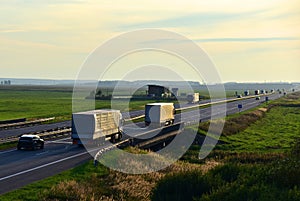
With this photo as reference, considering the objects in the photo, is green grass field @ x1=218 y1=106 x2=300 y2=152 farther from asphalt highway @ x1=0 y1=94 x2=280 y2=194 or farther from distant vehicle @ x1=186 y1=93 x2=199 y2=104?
distant vehicle @ x1=186 y1=93 x2=199 y2=104

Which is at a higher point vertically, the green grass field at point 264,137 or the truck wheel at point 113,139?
the truck wheel at point 113,139

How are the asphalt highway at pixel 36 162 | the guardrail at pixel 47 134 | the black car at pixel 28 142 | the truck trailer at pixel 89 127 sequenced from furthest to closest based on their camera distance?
the guardrail at pixel 47 134 < the truck trailer at pixel 89 127 < the black car at pixel 28 142 < the asphalt highway at pixel 36 162

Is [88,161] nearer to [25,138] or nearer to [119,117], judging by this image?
[25,138]

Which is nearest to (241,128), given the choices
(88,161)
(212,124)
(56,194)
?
(212,124)

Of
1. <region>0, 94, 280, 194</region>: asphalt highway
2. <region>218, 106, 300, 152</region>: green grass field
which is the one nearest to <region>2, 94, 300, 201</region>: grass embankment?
<region>0, 94, 280, 194</region>: asphalt highway

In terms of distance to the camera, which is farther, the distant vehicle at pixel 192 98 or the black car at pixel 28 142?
the distant vehicle at pixel 192 98

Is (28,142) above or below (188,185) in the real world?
above

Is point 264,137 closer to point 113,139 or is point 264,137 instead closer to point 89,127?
point 113,139

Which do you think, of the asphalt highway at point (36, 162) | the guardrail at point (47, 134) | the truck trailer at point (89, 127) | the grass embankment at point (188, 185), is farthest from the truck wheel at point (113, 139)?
the grass embankment at point (188, 185)

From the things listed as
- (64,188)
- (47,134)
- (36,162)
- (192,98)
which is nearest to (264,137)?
(47,134)

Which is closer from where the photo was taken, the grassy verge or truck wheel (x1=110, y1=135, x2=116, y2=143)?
the grassy verge

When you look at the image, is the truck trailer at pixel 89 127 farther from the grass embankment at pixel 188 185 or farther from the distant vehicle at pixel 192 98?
the distant vehicle at pixel 192 98

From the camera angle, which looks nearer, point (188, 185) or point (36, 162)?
point (188, 185)

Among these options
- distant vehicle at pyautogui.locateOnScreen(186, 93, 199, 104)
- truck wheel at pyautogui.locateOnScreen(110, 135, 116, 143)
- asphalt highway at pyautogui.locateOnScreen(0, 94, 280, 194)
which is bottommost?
asphalt highway at pyautogui.locateOnScreen(0, 94, 280, 194)
